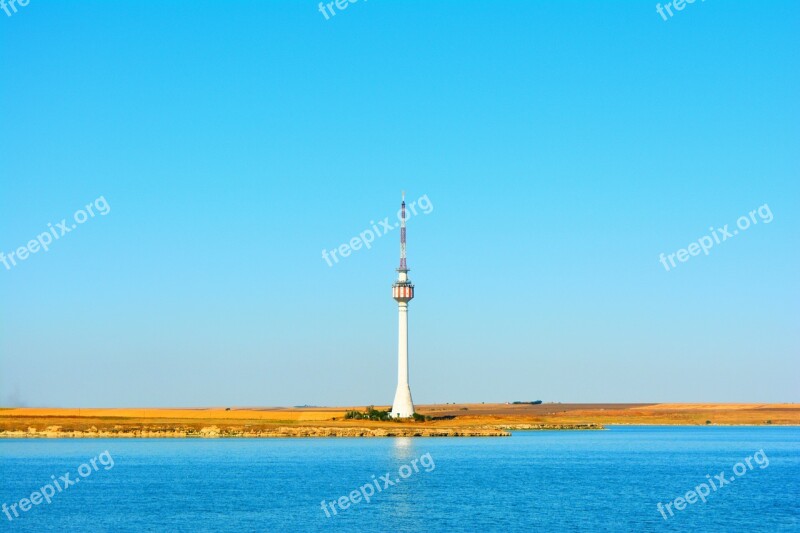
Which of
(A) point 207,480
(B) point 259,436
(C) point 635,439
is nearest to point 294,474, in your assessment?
(A) point 207,480

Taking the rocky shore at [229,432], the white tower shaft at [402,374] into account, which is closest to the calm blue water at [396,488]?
the rocky shore at [229,432]

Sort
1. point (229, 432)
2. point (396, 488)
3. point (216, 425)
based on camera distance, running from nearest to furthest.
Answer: point (396, 488) < point (229, 432) < point (216, 425)

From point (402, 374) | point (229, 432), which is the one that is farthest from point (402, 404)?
point (229, 432)

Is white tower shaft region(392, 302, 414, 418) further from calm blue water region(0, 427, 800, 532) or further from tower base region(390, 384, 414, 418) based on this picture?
calm blue water region(0, 427, 800, 532)

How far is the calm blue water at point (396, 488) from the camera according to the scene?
4972 cm

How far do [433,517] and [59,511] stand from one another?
19438mm

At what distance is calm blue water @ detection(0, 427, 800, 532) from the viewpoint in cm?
4972

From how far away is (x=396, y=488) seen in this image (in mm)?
64500

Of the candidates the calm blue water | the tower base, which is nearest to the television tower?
the tower base

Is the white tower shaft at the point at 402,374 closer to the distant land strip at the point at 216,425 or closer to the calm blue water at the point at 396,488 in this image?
the distant land strip at the point at 216,425

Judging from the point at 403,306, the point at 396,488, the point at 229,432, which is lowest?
the point at 396,488

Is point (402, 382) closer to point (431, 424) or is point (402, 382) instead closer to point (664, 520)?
point (431, 424)

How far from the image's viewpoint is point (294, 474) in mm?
73062

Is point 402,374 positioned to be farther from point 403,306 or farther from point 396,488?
point 396,488
